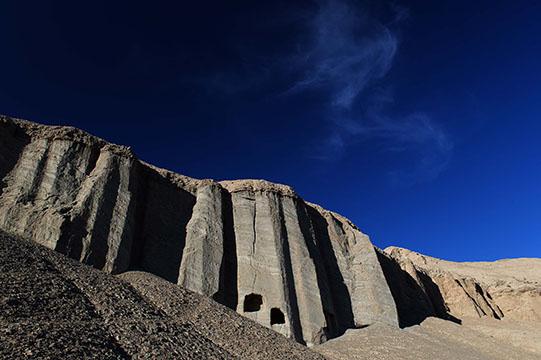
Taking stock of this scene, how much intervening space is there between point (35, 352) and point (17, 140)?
18.5 meters

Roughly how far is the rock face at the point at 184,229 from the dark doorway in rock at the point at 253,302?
0.19ft

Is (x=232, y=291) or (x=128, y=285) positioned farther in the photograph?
(x=232, y=291)

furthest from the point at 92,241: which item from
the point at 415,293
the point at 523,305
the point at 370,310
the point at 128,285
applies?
the point at 523,305

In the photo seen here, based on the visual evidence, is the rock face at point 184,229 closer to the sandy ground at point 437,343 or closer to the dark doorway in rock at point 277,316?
the dark doorway in rock at point 277,316

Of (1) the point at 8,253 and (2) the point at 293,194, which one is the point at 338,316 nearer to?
(2) the point at 293,194

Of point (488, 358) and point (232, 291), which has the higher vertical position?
point (232, 291)

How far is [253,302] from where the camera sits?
26.4 m

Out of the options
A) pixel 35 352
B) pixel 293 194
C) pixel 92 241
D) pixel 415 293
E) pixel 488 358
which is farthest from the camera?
pixel 415 293

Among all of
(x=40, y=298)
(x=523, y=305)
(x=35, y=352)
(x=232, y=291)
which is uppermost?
(x=523, y=305)

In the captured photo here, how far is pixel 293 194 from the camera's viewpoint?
115ft

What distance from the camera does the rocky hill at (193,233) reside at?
2178cm

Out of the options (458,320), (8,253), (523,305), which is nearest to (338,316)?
(458,320)

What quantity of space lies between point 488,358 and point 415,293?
1636cm

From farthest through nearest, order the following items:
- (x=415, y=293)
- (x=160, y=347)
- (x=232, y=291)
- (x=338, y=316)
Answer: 1. (x=415, y=293)
2. (x=338, y=316)
3. (x=232, y=291)
4. (x=160, y=347)
